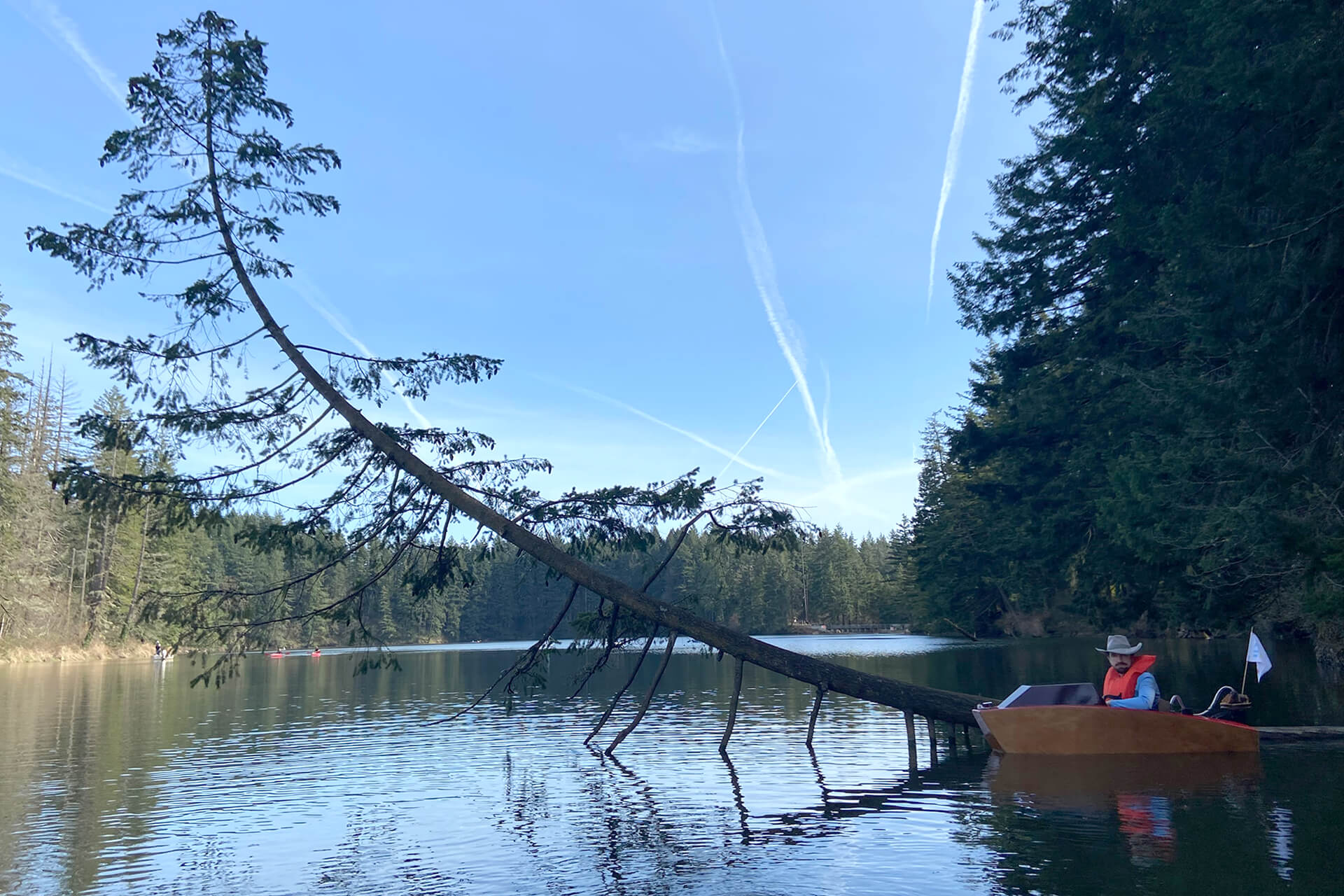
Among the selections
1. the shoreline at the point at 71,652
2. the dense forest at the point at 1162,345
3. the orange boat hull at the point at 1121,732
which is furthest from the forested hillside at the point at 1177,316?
the shoreline at the point at 71,652

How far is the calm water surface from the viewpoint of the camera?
984 cm

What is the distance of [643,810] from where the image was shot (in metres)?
13.7

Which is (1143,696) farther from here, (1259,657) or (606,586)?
(606,586)

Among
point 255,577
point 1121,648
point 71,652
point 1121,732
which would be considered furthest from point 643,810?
point 255,577

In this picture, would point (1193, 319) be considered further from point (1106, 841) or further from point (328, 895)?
point (328, 895)

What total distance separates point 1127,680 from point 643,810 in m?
8.76

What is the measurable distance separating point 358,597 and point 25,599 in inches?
2038

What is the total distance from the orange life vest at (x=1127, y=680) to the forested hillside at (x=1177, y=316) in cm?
276

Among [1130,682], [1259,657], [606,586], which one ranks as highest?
[606,586]

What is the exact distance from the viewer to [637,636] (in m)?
19.5

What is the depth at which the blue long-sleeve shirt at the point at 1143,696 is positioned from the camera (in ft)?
A: 53.8

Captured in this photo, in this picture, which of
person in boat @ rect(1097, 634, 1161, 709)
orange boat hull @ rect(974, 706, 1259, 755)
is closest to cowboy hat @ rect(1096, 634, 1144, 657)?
person in boat @ rect(1097, 634, 1161, 709)

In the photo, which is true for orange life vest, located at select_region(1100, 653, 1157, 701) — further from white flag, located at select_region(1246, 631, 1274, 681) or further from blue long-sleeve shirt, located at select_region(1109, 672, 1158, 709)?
white flag, located at select_region(1246, 631, 1274, 681)

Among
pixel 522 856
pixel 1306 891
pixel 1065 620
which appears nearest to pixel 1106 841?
pixel 1306 891
